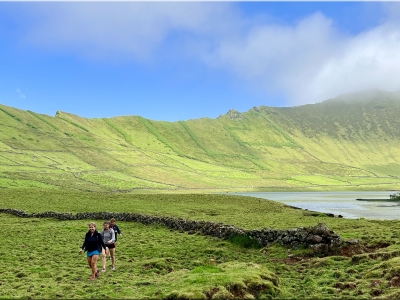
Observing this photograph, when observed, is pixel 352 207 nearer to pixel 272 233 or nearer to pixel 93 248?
pixel 272 233

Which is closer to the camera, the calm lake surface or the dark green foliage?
the dark green foliage

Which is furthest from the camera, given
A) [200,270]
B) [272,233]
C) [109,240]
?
[272,233]

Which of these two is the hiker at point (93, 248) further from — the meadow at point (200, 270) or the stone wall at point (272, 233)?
the stone wall at point (272, 233)

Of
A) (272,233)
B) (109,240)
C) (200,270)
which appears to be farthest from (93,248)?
(272,233)

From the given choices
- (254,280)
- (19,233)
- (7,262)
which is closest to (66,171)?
(19,233)

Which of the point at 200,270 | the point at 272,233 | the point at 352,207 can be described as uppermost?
the point at 272,233

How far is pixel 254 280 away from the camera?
16.6 metres

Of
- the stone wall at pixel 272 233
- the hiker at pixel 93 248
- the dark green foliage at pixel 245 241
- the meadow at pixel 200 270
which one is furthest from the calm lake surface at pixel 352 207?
the hiker at pixel 93 248

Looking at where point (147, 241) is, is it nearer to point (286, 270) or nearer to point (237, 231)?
point (237, 231)

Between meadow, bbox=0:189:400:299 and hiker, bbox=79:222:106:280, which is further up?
hiker, bbox=79:222:106:280

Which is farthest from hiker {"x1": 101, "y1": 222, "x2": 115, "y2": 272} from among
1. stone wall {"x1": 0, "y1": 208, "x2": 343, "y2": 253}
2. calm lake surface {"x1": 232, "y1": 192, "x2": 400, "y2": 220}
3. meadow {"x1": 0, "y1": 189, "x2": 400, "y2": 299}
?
calm lake surface {"x1": 232, "y1": 192, "x2": 400, "y2": 220}

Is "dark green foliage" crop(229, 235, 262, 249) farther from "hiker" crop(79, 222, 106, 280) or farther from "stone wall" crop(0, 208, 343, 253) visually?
"hiker" crop(79, 222, 106, 280)

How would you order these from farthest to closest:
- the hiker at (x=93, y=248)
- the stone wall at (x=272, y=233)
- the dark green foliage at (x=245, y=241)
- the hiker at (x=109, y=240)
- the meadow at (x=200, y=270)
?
the dark green foliage at (x=245, y=241) → the stone wall at (x=272, y=233) → the hiker at (x=109, y=240) → the hiker at (x=93, y=248) → the meadow at (x=200, y=270)

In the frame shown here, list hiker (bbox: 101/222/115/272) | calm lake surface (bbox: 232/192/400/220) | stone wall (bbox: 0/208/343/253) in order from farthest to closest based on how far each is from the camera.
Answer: calm lake surface (bbox: 232/192/400/220), stone wall (bbox: 0/208/343/253), hiker (bbox: 101/222/115/272)
